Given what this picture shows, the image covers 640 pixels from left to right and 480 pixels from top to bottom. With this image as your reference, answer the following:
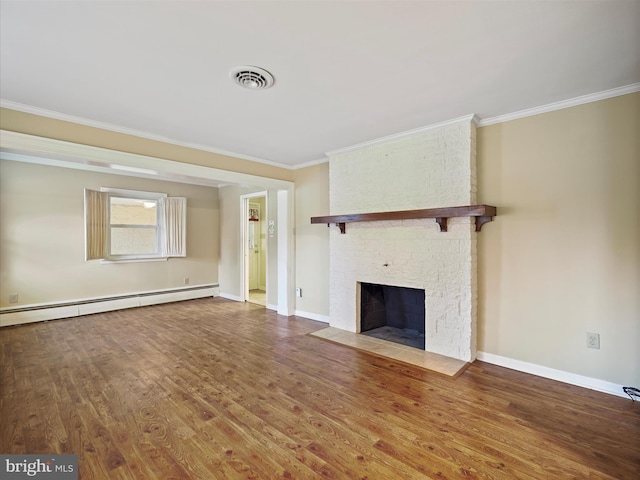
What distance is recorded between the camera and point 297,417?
2178 mm

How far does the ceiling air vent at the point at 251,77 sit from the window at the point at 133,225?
4.24 metres

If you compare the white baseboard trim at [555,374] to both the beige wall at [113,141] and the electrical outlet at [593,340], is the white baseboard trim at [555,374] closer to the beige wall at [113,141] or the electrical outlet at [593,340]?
the electrical outlet at [593,340]

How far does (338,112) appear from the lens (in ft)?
9.50

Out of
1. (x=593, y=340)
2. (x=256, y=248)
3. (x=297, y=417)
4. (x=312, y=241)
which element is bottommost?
(x=297, y=417)

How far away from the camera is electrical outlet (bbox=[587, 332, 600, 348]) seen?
2.56m

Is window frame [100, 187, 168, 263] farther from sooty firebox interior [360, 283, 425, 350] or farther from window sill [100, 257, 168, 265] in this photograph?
sooty firebox interior [360, 283, 425, 350]

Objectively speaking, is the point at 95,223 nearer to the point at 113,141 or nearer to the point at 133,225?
the point at 133,225

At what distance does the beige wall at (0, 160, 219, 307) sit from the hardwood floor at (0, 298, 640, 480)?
1643mm

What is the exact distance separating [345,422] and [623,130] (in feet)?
10.4

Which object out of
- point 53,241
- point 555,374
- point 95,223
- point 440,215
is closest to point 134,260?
point 95,223

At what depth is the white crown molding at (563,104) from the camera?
2436mm

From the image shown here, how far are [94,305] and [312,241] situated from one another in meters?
3.86

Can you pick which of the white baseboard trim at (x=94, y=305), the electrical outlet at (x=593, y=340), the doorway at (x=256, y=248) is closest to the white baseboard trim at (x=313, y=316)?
the doorway at (x=256, y=248)

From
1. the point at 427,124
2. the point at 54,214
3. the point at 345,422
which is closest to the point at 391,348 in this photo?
the point at 345,422
